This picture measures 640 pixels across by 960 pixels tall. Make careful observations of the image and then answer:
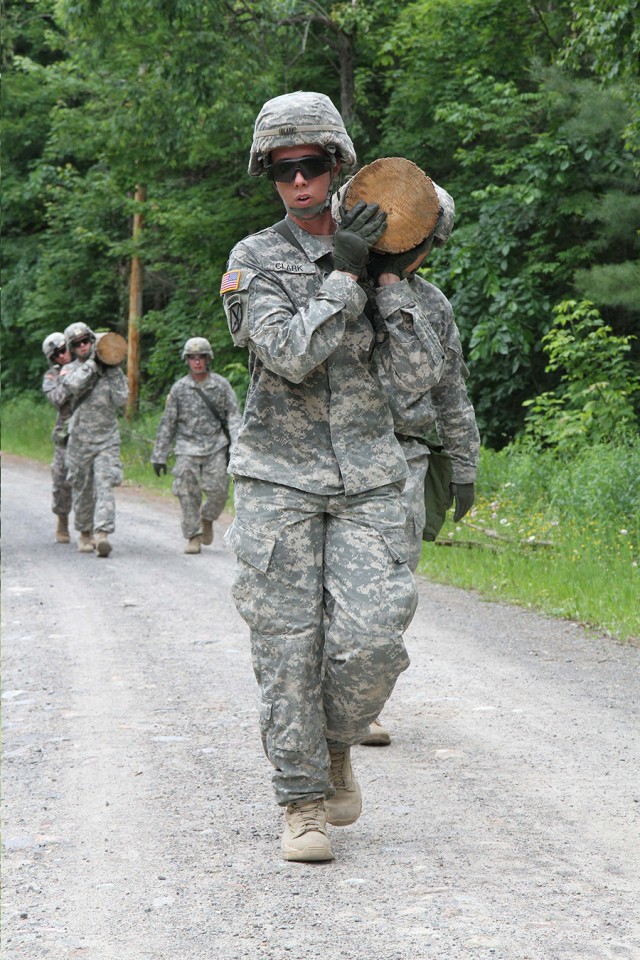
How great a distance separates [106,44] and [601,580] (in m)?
11.3

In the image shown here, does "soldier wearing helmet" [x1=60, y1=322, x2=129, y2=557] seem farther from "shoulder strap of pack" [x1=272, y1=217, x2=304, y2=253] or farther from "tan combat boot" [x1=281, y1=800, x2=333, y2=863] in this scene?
"tan combat boot" [x1=281, y1=800, x2=333, y2=863]

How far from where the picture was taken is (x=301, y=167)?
13.9 feet

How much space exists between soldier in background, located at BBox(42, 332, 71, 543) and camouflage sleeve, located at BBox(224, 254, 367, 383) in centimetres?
970

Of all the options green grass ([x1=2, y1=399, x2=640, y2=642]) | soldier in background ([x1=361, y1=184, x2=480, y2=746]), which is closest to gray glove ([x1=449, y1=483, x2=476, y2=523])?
soldier in background ([x1=361, y1=184, x2=480, y2=746])

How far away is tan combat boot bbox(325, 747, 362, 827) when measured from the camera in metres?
4.45

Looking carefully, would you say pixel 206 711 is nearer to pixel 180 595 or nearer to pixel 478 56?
pixel 180 595

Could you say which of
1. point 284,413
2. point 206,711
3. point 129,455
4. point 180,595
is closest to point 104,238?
point 129,455

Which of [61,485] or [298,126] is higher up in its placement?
[298,126]

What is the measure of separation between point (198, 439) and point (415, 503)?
8.01 metres

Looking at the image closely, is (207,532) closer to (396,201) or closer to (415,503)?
(415,503)

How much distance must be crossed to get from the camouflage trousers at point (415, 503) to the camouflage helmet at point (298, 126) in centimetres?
184

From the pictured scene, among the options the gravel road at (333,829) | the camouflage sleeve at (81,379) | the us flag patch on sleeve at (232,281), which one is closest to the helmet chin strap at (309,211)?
the us flag patch on sleeve at (232,281)

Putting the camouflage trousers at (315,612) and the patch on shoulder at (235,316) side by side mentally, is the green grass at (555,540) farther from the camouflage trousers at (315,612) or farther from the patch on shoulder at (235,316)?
the patch on shoulder at (235,316)

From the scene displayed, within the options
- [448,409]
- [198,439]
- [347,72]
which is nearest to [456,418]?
[448,409]
